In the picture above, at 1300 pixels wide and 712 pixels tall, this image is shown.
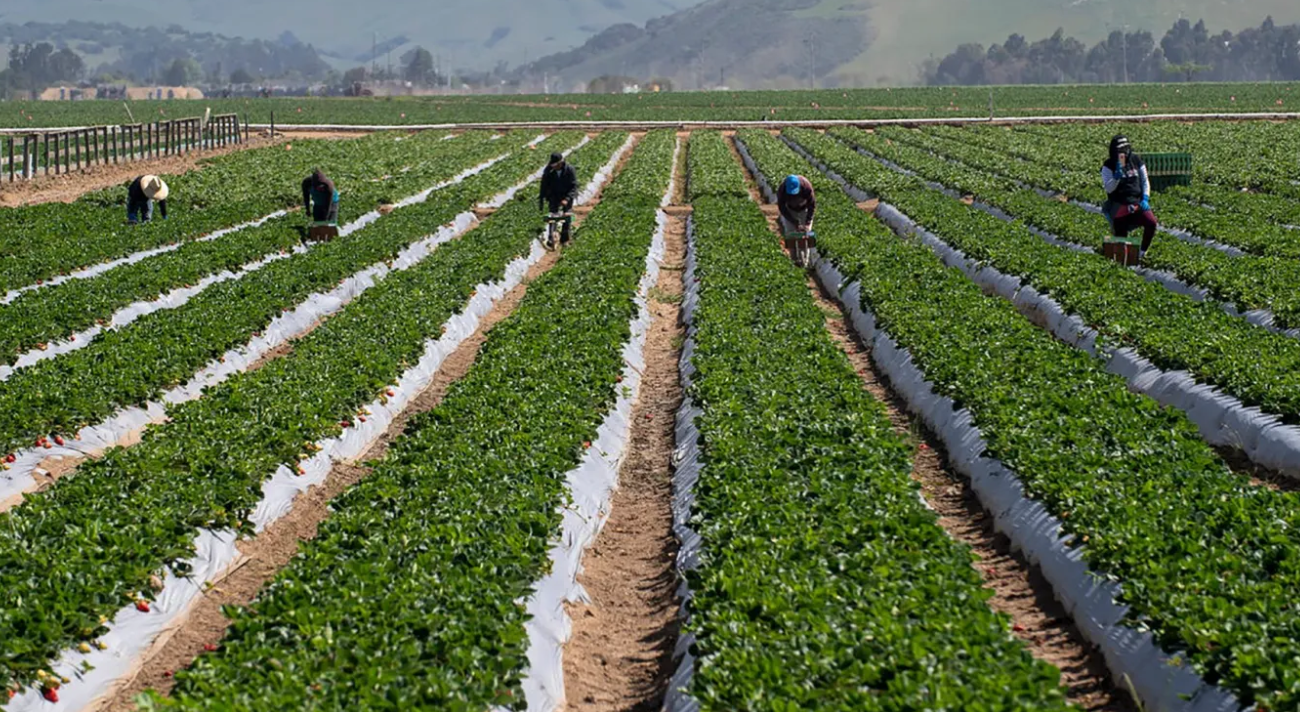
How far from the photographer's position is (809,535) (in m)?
9.19

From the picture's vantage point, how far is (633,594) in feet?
34.1

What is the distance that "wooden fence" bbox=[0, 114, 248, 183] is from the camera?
4213 cm

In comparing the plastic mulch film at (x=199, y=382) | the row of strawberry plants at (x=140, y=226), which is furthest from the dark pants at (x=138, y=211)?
the plastic mulch film at (x=199, y=382)

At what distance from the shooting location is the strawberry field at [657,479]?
7836mm

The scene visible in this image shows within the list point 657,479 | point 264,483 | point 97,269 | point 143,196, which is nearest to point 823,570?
point 657,479

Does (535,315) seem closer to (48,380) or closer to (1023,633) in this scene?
(48,380)

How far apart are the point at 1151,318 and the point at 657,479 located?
653 cm

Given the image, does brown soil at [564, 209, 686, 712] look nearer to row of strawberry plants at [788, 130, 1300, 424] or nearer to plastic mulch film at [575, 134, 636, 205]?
row of strawberry plants at [788, 130, 1300, 424]

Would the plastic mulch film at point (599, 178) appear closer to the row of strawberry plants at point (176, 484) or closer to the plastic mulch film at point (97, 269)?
the plastic mulch film at point (97, 269)

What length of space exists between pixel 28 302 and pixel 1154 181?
2623 centimetres

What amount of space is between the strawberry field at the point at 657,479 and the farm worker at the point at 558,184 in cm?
250

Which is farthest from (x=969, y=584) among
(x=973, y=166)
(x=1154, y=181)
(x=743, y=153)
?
(x=743, y=153)

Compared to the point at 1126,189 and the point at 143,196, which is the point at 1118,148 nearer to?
the point at 1126,189

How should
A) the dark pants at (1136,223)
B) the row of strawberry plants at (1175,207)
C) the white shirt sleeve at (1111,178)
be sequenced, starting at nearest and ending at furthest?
the white shirt sleeve at (1111,178)
the dark pants at (1136,223)
the row of strawberry plants at (1175,207)
